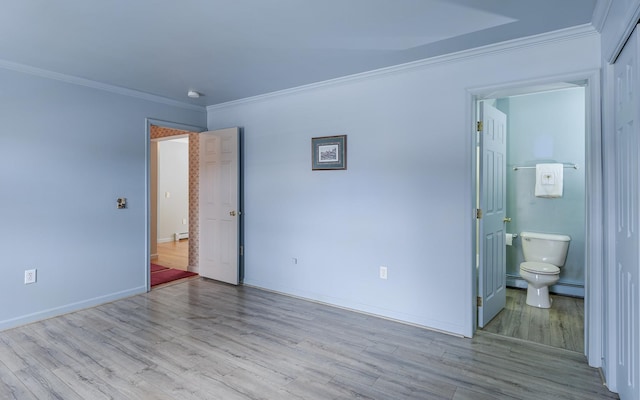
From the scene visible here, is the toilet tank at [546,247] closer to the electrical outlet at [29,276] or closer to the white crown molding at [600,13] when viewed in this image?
the white crown molding at [600,13]

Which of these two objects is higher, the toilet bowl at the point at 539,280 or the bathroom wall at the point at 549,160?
the bathroom wall at the point at 549,160

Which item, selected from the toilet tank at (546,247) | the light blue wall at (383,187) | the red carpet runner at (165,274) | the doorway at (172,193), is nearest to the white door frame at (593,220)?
the light blue wall at (383,187)

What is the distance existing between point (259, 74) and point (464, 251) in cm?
250

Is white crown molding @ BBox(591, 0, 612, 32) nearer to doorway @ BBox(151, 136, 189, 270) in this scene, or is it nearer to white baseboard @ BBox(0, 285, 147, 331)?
white baseboard @ BBox(0, 285, 147, 331)

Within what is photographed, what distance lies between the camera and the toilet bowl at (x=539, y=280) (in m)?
3.49

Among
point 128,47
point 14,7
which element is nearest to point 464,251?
point 128,47

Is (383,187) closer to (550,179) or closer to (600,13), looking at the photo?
(600,13)

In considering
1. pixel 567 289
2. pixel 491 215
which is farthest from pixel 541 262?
pixel 491 215

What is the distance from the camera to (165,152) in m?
8.12

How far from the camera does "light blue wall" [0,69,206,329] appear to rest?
3.07 meters

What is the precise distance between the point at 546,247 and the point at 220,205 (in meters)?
3.95

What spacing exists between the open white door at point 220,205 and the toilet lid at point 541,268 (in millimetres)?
3287

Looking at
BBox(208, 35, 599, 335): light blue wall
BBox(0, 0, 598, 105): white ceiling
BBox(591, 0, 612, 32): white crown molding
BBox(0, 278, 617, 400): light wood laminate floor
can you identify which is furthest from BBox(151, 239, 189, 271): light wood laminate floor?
BBox(591, 0, 612, 32): white crown molding

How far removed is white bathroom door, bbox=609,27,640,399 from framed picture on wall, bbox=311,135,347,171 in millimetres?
2115
